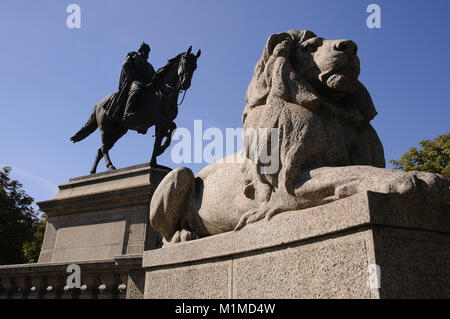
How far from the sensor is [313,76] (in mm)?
4020

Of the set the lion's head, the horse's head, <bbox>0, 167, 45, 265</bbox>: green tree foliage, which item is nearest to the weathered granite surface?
the horse's head

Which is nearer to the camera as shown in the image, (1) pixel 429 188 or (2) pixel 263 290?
(1) pixel 429 188

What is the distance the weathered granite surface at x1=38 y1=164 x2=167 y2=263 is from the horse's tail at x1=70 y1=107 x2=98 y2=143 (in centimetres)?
272

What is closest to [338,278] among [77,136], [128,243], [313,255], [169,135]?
[313,255]

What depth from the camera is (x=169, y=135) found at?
1223 cm

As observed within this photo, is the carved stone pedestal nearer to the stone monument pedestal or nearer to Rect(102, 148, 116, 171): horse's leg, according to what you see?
Rect(102, 148, 116, 171): horse's leg

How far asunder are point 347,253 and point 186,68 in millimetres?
9853

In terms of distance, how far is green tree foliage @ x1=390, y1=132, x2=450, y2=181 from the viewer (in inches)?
1073

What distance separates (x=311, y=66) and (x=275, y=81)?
0.38 m

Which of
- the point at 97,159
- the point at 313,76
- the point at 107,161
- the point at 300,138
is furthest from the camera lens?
the point at 97,159

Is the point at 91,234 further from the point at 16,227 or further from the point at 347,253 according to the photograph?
the point at 16,227

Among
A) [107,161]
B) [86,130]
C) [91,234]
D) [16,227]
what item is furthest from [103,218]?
[16,227]
